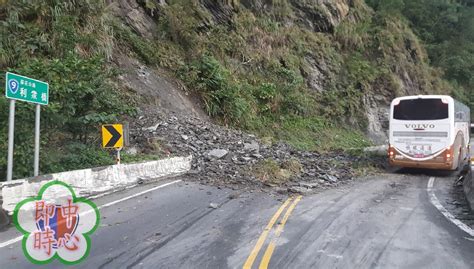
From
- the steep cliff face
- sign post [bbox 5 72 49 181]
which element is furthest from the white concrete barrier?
the steep cliff face

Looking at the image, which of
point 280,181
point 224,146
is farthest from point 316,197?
point 224,146

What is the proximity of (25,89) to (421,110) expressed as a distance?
15.0m

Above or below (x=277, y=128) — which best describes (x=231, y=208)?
below

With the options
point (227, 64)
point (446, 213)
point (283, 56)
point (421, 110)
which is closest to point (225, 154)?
point (446, 213)

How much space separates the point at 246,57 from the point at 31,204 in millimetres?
18999

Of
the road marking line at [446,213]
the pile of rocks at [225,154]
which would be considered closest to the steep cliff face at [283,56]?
the pile of rocks at [225,154]

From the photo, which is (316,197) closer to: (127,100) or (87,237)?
(87,237)

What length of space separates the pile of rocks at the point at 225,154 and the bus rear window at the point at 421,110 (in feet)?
10.5

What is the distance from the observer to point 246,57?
2541 cm

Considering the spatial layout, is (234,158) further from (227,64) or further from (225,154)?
(227,64)

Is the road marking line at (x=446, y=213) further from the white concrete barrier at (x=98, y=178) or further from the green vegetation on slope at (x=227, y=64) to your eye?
the green vegetation on slope at (x=227, y=64)

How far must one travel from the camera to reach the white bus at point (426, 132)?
16266 mm

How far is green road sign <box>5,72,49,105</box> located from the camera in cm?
786

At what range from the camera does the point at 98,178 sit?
406 inches
